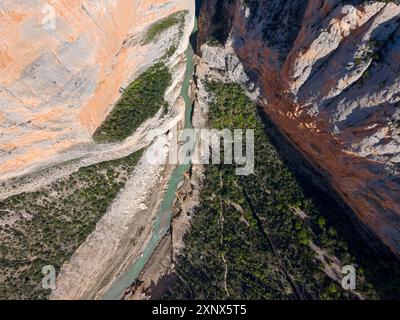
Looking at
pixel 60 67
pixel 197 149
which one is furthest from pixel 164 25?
pixel 60 67

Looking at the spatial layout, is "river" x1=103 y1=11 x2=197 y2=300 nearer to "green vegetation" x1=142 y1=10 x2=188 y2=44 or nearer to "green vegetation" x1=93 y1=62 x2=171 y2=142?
"green vegetation" x1=93 y1=62 x2=171 y2=142

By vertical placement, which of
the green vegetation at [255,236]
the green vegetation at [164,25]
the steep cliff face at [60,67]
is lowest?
the green vegetation at [255,236]

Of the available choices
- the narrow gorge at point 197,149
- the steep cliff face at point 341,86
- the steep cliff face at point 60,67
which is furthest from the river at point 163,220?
the steep cliff face at point 341,86

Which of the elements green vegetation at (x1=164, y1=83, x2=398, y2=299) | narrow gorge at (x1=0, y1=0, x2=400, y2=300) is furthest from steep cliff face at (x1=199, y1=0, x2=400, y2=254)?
green vegetation at (x1=164, y1=83, x2=398, y2=299)

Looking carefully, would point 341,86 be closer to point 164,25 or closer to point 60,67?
point 164,25

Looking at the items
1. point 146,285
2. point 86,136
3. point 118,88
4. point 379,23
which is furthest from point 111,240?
point 379,23

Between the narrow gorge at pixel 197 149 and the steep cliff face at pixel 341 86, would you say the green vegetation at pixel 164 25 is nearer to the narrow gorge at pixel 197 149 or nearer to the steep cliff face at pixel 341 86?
the narrow gorge at pixel 197 149

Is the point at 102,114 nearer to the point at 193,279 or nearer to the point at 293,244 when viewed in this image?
the point at 193,279
